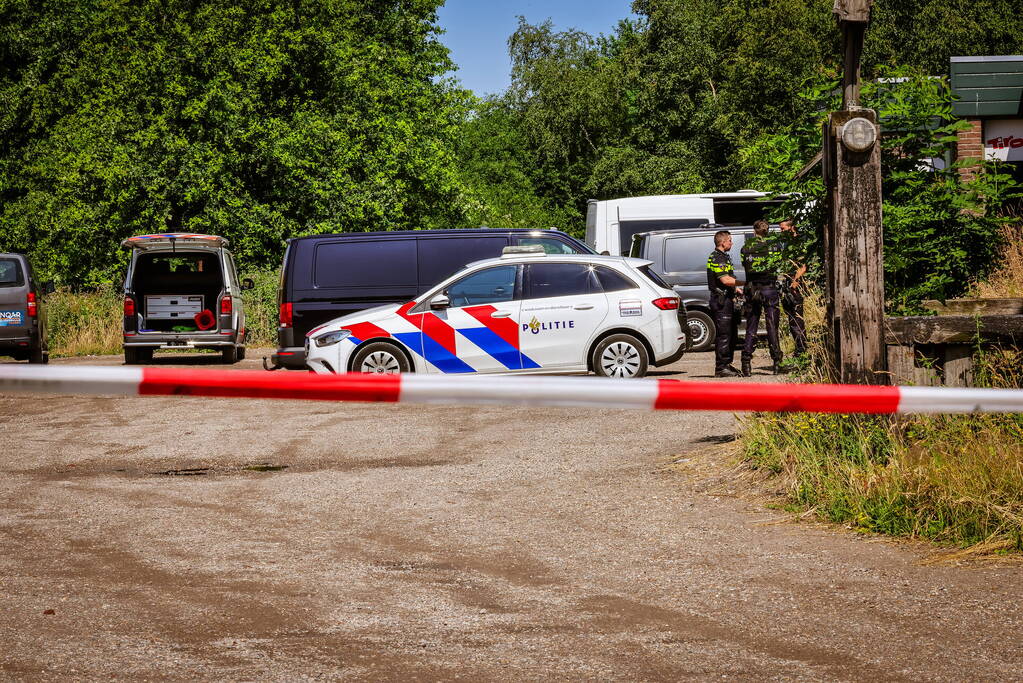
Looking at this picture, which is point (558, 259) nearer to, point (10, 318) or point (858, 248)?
point (858, 248)

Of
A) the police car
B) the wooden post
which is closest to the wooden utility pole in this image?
the wooden post

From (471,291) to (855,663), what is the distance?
1004 cm

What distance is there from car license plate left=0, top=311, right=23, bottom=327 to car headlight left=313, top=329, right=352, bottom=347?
7.07m

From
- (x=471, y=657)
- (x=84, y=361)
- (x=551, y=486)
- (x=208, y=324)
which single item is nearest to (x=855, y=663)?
(x=471, y=657)

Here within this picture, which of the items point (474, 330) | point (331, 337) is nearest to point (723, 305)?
point (474, 330)

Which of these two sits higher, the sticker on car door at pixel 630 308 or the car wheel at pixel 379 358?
the sticker on car door at pixel 630 308

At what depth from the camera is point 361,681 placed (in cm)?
398

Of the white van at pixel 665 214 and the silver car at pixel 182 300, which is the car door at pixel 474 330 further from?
the white van at pixel 665 214

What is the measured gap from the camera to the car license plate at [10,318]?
1891cm

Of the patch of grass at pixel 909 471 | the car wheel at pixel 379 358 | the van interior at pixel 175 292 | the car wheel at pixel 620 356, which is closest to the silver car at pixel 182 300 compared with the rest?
the van interior at pixel 175 292

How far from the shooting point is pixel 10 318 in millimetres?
18922

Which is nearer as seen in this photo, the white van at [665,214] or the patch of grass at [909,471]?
the patch of grass at [909,471]

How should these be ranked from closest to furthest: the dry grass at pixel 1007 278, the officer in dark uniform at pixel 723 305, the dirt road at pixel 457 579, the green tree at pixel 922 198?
the dirt road at pixel 457 579 → the green tree at pixel 922 198 → the dry grass at pixel 1007 278 → the officer in dark uniform at pixel 723 305

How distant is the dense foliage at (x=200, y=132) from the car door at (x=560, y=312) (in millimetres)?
16985
